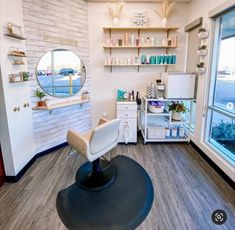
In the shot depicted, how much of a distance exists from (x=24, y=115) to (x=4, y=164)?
0.70m

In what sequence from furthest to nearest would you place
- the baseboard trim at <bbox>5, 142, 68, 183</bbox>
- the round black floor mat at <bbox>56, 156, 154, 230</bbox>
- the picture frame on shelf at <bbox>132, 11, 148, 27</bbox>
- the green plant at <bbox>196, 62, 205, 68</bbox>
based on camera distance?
the picture frame on shelf at <bbox>132, 11, 148, 27</bbox>, the green plant at <bbox>196, 62, 205, 68</bbox>, the baseboard trim at <bbox>5, 142, 68, 183</bbox>, the round black floor mat at <bbox>56, 156, 154, 230</bbox>

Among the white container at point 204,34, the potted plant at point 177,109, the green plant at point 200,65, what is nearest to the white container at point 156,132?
the potted plant at point 177,109

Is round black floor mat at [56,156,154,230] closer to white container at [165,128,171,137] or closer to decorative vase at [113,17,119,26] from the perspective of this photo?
white container at [165,128,171,137]

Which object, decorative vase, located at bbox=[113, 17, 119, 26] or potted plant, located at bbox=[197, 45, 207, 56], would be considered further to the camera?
decorative vase, located at bbox=[113, 17, 119, 26]

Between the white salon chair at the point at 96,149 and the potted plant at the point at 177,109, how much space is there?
5.10ft

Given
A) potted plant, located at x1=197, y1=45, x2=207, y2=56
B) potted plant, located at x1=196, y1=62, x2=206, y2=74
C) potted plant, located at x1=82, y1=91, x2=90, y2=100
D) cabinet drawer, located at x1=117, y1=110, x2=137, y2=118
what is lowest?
cabinet drawer, located at x1=117, y1=110, x2=137, y2=118

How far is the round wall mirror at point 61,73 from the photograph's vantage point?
10.2 feet

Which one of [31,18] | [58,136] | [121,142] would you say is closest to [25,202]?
[58,136]

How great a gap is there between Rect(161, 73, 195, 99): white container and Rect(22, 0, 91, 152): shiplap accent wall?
1.57 meters

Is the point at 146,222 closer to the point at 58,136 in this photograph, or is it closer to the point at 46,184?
the point at 46,184

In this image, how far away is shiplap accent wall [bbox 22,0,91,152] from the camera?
2828mm

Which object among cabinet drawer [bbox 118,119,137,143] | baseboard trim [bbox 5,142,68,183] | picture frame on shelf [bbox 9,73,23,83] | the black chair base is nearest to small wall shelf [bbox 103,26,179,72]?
cabinet drawer [bbox 118,119,137,143]

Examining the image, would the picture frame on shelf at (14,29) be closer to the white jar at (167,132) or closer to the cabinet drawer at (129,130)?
the cabinet drawer at (129,130)

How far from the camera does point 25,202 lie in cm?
210
